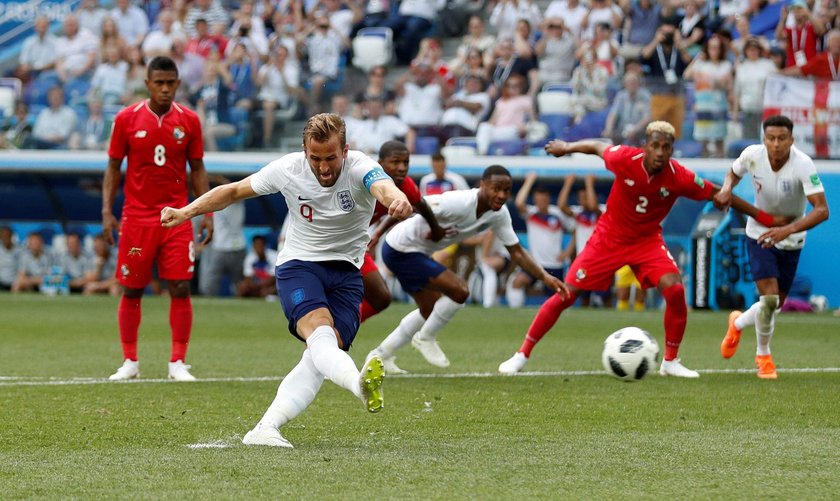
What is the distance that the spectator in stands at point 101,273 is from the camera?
2280 centimetres

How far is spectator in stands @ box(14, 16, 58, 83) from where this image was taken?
25.6m

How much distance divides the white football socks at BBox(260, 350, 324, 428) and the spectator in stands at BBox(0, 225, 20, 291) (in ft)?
57.8

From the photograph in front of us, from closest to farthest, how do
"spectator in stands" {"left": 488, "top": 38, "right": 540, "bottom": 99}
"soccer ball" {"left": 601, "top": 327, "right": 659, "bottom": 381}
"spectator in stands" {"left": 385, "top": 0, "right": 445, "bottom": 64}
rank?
"soccer ball" {"left": 601, "top": 327, "right": 659, "bottom": 381} < "spectator in stands" {"left": 488, "top": 38, "right": 540, "bottom": 99} < "spectator in stands" {"left": 385, "top": 0, "right": 445, "bottom": 64}

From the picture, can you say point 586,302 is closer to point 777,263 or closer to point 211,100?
point 211,100

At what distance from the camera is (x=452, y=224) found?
10.9 metres

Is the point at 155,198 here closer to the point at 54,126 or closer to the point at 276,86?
the point at 276,86

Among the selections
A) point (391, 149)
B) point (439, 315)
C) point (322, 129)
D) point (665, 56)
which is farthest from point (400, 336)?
point (665, 56)

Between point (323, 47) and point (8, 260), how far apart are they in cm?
658

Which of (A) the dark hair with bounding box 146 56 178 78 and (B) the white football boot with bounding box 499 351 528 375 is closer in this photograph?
(A) the dark hair with bounding box 146 56 178 78

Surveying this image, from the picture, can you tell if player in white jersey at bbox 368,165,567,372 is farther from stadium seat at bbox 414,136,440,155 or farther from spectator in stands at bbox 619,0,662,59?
spectator in stands at bbox 619,0,662,59

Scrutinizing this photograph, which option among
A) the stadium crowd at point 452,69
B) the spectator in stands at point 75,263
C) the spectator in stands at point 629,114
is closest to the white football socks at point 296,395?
the spectator in stands at point 629,114

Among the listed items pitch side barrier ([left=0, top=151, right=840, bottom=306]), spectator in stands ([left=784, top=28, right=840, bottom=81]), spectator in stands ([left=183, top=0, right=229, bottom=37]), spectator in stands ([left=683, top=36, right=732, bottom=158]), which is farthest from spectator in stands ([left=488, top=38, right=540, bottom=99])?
spectator in stands ([left=183, top=0, right=229, bottom=37])

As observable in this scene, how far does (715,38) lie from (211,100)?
8.06 m

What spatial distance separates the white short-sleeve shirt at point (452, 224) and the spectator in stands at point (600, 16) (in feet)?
37.1
